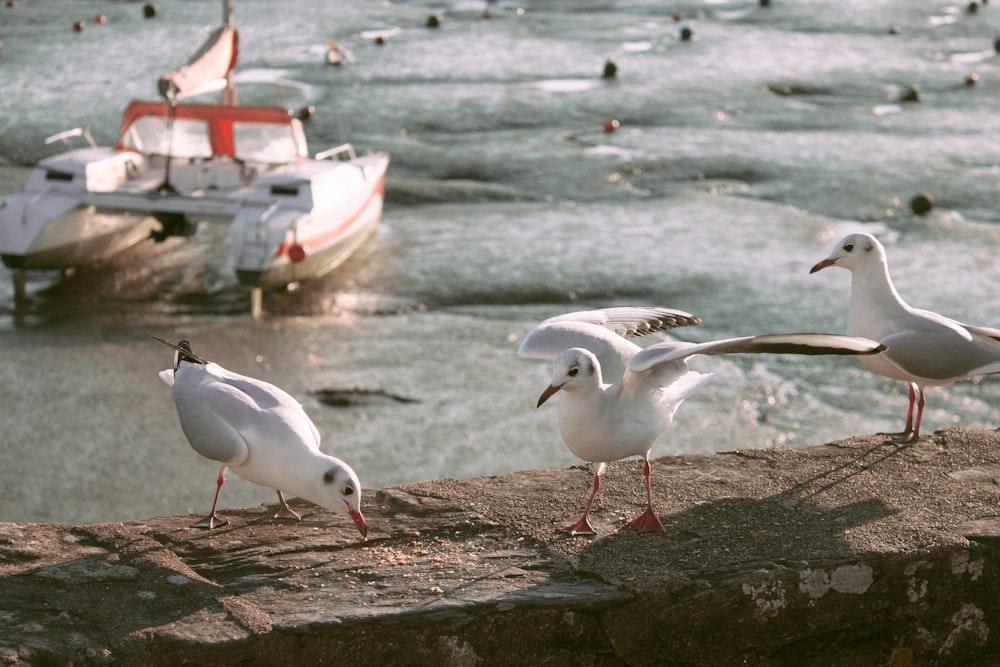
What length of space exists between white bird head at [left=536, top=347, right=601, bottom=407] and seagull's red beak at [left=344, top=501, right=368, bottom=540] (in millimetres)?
679

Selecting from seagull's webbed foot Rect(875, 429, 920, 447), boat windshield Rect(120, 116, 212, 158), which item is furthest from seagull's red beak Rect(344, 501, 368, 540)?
boat windshield Rect(120, 116, 212, 158)

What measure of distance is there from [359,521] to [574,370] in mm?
838

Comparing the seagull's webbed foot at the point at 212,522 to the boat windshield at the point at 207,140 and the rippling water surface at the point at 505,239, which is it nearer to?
the rippling water surface at the point at 505,239

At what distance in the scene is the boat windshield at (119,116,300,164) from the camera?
14.8 meters

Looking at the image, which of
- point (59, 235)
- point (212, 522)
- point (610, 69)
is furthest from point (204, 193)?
point (610, 69)

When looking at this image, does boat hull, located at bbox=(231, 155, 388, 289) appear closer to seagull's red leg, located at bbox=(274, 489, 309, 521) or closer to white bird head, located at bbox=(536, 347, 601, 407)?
seagull's red leg, located at bbox=(274, 489, 309, 521)

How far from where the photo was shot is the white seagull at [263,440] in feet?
13.5

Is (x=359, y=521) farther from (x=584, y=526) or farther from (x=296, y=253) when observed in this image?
(x=296, y=253)

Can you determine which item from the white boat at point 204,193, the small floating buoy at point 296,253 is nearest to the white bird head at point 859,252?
the white boat at point 204,193

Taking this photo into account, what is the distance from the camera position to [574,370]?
415 cm

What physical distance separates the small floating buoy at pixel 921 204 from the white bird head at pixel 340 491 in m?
12.2

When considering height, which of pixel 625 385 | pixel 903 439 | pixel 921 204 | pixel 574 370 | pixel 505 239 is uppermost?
pixel 574 370

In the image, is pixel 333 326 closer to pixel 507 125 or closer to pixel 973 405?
pixel 973 405

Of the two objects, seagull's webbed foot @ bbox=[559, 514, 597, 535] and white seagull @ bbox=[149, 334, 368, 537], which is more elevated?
white seagull @ bbox=[149, 334, 368, 537]
